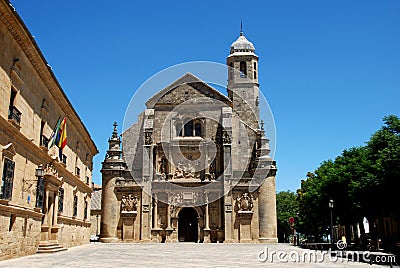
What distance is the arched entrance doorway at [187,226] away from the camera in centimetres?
4116

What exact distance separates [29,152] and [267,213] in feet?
84.1

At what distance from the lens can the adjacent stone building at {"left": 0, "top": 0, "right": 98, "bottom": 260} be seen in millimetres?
14820

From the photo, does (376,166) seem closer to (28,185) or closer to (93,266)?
(93,266)

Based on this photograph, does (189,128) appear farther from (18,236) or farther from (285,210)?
(285,210)

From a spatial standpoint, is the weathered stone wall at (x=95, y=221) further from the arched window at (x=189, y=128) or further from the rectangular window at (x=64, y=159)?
the rectangular window at (x=64, y=159)

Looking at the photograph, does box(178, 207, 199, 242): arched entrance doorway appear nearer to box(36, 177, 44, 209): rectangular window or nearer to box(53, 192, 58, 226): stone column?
box(53, 192, 58, 226): stone column

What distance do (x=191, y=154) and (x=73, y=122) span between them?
647 inches

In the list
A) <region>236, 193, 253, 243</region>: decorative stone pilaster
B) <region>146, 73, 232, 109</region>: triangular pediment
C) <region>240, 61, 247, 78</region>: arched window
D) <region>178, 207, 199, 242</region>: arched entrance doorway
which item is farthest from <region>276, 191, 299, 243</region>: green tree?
<region>146, 73, 232, 109</region>: triangular pediment

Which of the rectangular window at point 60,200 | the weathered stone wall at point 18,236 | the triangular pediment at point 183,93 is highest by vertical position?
the triangular pediment at point 183,93

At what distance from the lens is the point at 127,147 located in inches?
1695

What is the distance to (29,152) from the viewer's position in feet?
58.6

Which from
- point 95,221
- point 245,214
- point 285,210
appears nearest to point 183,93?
point 245,214

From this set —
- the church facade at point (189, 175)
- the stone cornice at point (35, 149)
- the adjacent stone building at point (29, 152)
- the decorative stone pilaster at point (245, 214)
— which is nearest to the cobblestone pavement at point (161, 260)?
the adjacent stone building at point (29, 152)

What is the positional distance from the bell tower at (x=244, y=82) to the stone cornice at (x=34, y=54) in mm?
23954
